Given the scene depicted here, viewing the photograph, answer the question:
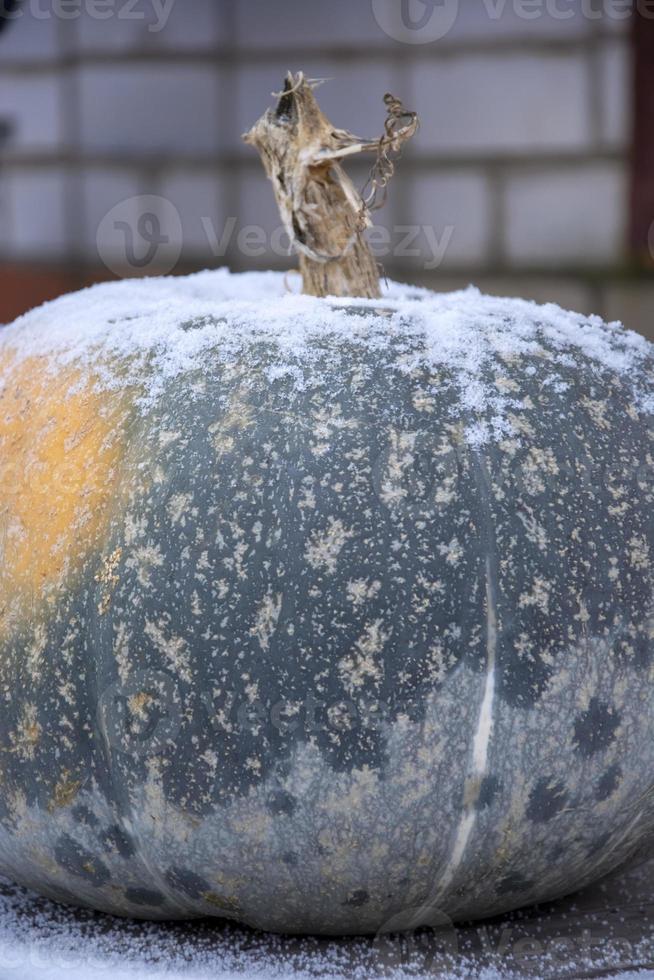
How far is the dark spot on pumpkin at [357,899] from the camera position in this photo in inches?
53.4

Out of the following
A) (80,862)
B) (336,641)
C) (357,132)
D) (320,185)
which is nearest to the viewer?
(336,641)

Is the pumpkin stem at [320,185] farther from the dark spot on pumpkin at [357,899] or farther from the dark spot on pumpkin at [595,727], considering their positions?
the dark spot on pumpkin at [357,899]

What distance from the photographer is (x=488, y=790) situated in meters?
1.32

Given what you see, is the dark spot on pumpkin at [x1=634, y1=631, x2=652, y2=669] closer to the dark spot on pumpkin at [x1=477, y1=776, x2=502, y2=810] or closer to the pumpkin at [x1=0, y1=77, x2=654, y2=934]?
the pumpkin at [x1=0, y1=77, x2=654, y2=934]

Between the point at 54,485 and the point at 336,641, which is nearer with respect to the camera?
the point at 336,641

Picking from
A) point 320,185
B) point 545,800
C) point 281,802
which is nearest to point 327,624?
point 281,802

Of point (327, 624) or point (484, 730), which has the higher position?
point (327, 624)

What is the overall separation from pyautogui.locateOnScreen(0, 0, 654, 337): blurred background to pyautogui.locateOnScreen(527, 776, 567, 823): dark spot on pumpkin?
311 cm

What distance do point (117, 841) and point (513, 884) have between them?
1.42 feet

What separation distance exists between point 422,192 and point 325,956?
3.55 meters

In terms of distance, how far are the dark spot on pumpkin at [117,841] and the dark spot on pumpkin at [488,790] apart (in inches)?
14.7

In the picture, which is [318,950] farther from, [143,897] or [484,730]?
[484,730]

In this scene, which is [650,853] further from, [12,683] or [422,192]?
[422,192]

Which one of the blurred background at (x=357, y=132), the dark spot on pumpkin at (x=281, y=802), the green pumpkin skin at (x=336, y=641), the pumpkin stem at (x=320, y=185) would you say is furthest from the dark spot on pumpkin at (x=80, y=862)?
the blurred background at (x=357, y=132)
